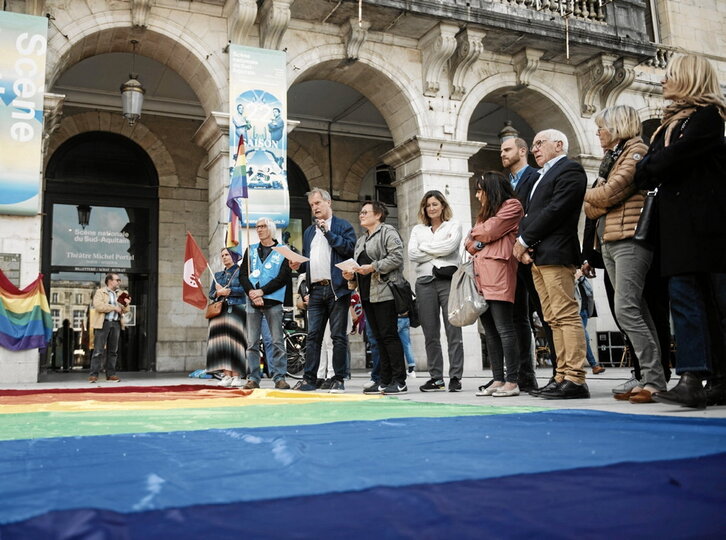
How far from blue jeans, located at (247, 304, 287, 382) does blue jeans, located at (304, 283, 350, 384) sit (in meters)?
0.65

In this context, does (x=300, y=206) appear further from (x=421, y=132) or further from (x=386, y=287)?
(x=386, y=287)

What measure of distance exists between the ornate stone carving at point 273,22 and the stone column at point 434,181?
3.14 m

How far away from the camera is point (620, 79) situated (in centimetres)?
1456

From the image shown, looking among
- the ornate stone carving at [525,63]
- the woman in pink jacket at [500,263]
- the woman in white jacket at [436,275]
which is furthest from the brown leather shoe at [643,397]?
the ornate stone carving at [525,63]

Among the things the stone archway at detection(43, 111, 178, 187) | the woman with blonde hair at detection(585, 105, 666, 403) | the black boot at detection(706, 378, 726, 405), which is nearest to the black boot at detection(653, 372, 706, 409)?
the black boot at detection(706, 378, 726, 405)

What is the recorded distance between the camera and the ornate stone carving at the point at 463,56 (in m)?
13.1

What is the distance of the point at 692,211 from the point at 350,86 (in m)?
11.3

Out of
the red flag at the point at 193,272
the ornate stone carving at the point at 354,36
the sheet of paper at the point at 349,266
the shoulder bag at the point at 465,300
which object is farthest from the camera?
the ornate stone carving at the point at 354,36

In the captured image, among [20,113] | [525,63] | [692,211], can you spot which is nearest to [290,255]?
[692,211]

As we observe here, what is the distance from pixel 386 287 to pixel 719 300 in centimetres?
291

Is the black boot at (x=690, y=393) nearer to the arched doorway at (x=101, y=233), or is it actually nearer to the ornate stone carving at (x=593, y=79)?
the ornate stone carving at (x=593, y=79)

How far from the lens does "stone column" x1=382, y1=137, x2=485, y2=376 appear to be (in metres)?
12.8

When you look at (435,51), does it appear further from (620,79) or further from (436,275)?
(436,275)

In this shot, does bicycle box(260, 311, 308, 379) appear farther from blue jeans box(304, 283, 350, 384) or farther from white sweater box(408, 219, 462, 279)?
white sweater box(408, 219, 462, 279)
